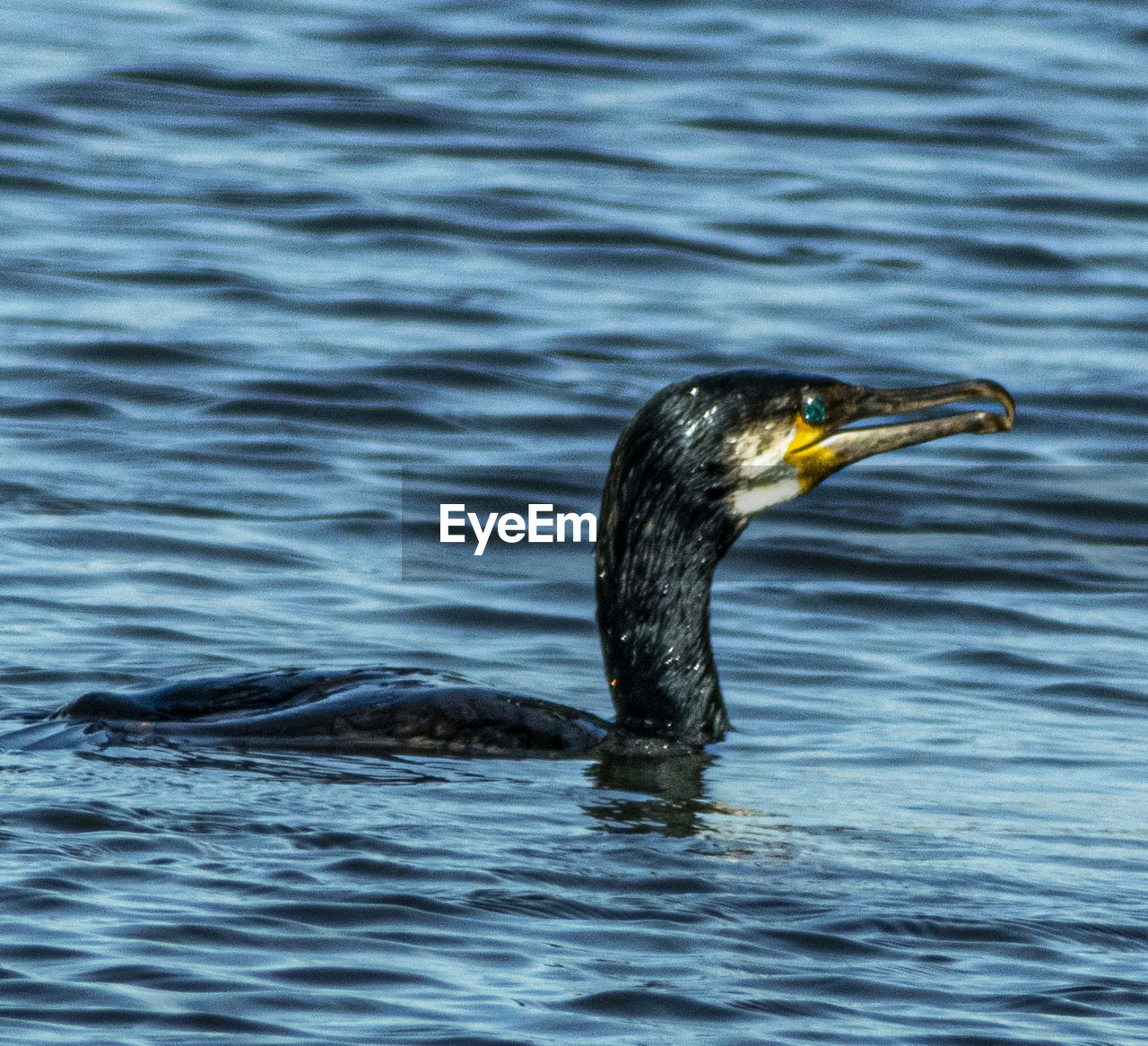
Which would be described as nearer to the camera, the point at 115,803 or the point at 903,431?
the point at 115,803

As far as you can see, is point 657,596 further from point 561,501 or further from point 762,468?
point 561,501

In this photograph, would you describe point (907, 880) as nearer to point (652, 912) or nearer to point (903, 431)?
point (652, 912)

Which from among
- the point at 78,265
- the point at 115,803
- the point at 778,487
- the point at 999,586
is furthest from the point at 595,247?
the point at 115,803

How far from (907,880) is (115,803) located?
1.95 meters

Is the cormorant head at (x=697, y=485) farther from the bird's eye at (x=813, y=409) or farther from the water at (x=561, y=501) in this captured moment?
the water at (x=561, y=501)

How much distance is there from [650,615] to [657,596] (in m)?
0.06

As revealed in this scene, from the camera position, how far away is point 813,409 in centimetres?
737

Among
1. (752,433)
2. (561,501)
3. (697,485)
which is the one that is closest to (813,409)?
(752,433)

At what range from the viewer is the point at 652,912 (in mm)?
5449

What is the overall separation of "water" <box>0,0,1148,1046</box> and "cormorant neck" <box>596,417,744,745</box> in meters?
0.23

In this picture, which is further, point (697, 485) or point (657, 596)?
point (657, 596)

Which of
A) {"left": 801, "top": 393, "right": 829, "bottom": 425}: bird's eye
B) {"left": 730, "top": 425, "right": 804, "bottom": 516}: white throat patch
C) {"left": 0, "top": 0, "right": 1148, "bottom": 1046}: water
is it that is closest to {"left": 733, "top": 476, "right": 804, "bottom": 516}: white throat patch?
{"left": 730, "top": 425, "right": 804, "bottom": 516}: white throat patch

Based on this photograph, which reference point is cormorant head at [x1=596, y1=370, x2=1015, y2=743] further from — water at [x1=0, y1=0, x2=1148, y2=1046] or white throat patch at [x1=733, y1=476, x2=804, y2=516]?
water at [x1=0, y1=0, x2=1148, y2=1046]

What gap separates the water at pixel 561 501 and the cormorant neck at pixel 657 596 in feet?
0.76
